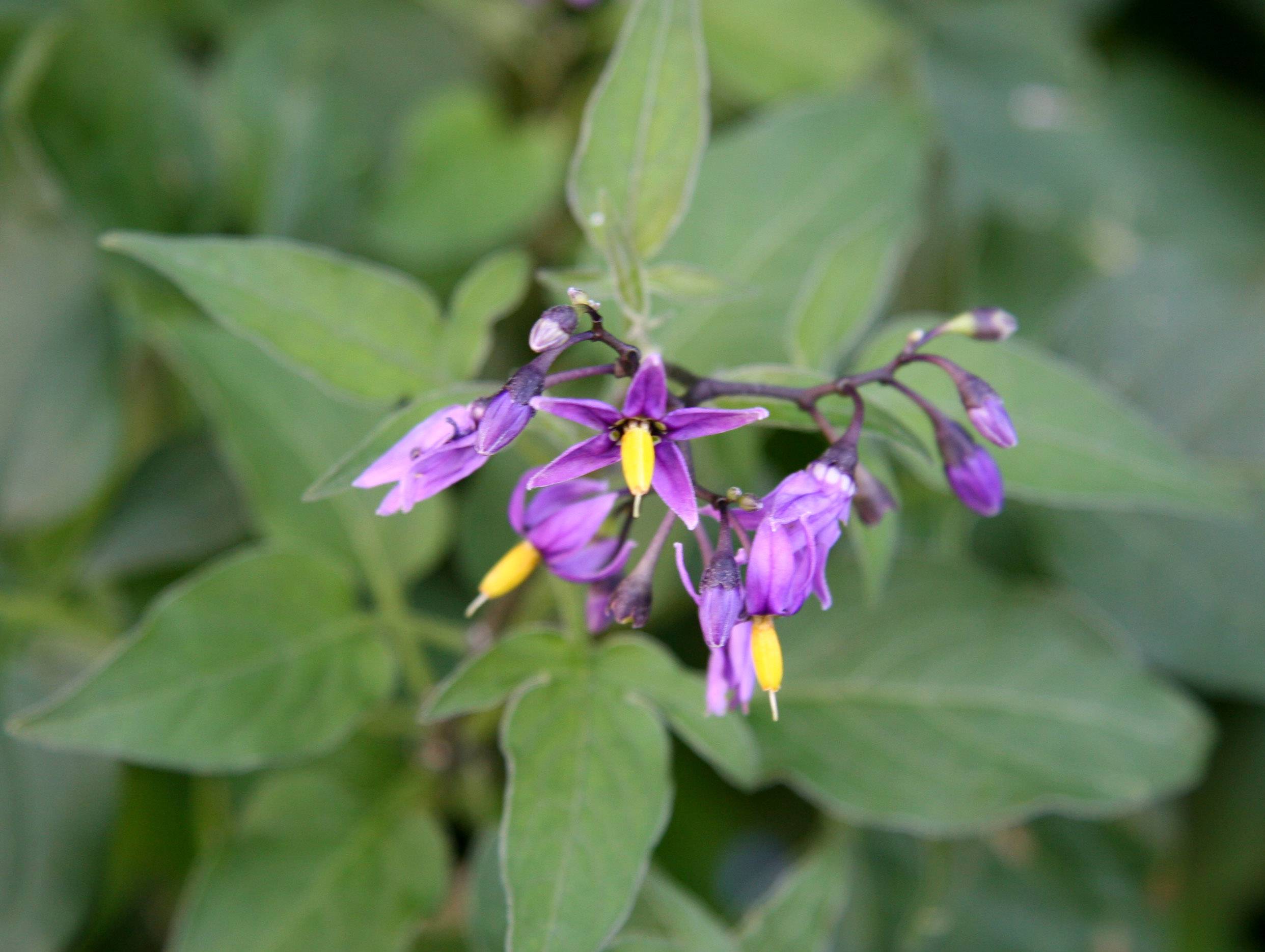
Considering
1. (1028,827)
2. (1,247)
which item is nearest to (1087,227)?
(1028,827)

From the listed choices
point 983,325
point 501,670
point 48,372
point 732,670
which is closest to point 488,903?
point 501,670

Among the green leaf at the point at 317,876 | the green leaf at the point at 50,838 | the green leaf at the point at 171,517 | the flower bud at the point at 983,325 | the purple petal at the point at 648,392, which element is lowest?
the green leaf at the point at 50,838

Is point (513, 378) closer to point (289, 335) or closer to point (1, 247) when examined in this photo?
point (289, 335)

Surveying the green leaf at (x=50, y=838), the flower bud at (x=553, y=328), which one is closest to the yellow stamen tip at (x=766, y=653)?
the flower bud at (x=553, y=328)

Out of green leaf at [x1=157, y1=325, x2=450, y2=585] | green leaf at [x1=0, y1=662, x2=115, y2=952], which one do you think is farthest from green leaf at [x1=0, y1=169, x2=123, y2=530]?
green leaf at [x1=0, y1=662, x2=115, y2=952]

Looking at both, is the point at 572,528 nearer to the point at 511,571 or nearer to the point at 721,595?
the point at 511,571

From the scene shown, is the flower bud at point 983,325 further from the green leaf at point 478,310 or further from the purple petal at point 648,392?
the green leaf at point 478,310
